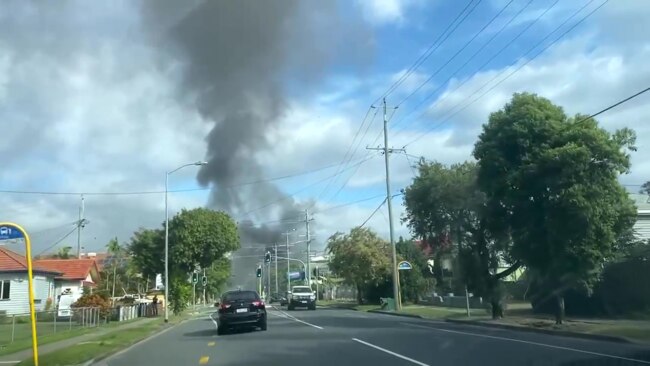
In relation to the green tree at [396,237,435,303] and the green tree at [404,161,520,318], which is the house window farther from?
the green tree at [396,237,435,303]

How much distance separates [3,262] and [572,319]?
3578 cm

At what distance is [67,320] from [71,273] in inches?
664

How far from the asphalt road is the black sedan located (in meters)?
2.54

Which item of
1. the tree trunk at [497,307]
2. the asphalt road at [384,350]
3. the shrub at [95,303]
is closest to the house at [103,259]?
the shrub at [95,303]

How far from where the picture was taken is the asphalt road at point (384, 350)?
14.8 m

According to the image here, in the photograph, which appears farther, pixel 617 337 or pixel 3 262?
pixel 3 262

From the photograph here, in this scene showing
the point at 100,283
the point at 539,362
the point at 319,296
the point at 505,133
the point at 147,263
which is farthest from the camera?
the point at 319,296

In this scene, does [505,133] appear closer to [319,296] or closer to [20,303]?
[20,303]

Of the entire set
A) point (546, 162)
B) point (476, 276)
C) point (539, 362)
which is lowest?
point (539, 362)

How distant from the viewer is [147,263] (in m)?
58.7

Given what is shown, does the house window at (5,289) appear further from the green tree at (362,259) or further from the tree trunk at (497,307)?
the tree trunk at (497,307)

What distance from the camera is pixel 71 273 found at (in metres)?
58.2

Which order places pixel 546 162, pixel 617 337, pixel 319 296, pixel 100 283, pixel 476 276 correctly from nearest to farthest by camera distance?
pixel 617 337, pixel 546 162, pixel 476 276, pixel 100 283, pixel 319 296

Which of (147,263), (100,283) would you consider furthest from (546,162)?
(100,283)
